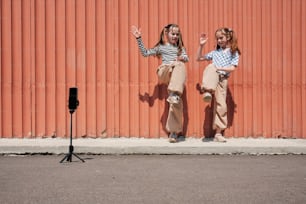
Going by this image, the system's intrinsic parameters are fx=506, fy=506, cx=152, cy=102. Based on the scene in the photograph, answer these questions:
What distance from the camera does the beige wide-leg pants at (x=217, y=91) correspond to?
302 inches

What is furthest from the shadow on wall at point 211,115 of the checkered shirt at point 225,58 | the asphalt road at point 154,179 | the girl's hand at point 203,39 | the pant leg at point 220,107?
the asphalt road at point 154,179

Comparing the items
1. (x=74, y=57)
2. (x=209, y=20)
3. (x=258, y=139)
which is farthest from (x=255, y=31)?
(x=74, y=57)

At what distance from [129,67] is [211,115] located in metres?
1.56

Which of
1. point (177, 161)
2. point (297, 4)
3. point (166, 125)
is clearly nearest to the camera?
point (177, 161)

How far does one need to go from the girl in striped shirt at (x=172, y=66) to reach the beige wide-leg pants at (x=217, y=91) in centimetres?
35

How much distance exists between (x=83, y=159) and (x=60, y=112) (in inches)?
66.3

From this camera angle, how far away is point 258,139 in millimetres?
8234

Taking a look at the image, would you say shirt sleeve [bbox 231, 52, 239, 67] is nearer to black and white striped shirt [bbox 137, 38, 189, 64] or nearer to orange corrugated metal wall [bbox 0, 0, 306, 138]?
orange corrugated metal wall [bbox 0, 0, 306, 138]

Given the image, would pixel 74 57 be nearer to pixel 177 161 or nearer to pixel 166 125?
pixel 166 125

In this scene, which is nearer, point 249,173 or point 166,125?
point 249,173

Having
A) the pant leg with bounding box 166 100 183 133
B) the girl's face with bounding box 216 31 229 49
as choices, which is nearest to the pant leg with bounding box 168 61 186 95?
the pant leg with bounding box 166 100 183 133

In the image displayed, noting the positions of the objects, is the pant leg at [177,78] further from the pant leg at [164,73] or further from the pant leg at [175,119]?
the pant leg at [175,119]

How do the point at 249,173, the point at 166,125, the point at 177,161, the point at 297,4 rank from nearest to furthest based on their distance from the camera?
the point at 249,173 → the point at 177,161 → the point at 166,125 → the point at 297,4

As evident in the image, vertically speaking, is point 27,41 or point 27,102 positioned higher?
point 27,41
